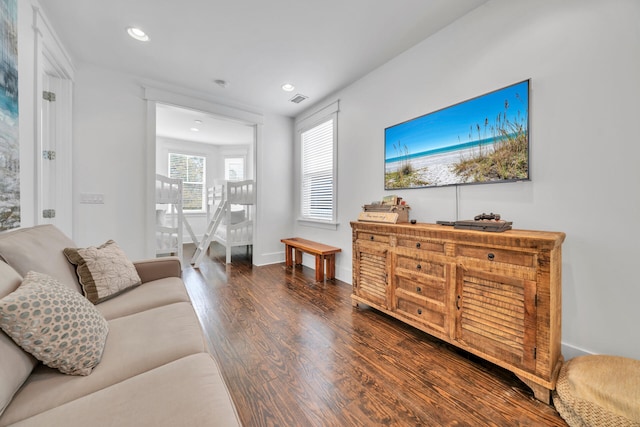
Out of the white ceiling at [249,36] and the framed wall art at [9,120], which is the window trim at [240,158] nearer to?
the white ceiling at [249,36]

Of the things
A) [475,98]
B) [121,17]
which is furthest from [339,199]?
[121,17]

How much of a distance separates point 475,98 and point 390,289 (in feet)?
5.65

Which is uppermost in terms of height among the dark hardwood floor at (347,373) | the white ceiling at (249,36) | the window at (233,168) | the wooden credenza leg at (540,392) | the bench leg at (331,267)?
the white ceiling at (249,36)

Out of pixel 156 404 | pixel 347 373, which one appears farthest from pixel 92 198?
pixel 347 373

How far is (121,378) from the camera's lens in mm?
875

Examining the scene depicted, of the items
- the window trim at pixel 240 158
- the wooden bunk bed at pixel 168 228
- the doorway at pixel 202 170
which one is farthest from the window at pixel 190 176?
the wooden bunk bed at pixel 168 228

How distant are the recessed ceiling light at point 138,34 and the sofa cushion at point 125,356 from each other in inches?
102

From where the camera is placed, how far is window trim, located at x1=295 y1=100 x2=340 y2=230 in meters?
3.54

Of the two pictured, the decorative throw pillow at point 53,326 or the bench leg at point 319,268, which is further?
the bench leg at point 319,268

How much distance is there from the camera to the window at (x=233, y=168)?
272 inches

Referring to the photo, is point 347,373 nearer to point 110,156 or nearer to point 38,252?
point 38,252

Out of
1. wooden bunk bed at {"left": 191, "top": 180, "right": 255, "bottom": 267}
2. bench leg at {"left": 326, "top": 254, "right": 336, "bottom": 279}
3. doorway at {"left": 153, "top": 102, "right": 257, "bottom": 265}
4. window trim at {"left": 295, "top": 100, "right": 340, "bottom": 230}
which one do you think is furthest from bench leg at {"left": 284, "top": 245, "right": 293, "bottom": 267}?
bench leg at {"left": 326, "top": 254, "right": 336, "bottom": 279}

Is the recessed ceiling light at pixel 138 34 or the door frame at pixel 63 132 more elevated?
the recessed ceiling light at pixel 138 34

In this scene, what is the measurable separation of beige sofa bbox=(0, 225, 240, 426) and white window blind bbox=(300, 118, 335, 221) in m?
2.67
